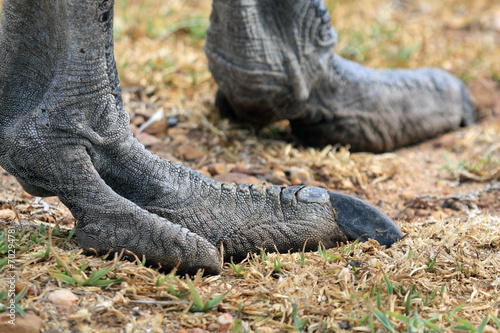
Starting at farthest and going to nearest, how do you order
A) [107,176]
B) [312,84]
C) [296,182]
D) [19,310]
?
[312,84]
[296,182]
[107,176]
[19,310]

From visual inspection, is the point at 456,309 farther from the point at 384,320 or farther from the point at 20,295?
the point at 20,295

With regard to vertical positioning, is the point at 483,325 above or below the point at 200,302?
below

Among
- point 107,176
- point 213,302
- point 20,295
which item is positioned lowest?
point 213,302

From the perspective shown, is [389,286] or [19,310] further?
[389,286]

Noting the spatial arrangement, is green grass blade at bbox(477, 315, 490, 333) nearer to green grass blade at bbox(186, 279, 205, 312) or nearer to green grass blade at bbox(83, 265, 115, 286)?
green grass blade at bbox(186, 279, 205, 312)

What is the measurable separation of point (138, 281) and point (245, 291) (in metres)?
0.28

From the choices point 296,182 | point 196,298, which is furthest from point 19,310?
point 296,182

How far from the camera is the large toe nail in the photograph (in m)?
1.69

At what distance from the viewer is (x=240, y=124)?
2.85m

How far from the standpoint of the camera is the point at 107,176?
5.32 feet

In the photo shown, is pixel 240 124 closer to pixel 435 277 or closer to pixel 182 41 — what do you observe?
pixel 182 41

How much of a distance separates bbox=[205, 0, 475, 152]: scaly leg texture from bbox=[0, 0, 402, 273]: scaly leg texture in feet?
2.82

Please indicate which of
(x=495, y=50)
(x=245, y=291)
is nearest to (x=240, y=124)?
(x=245, y=291)

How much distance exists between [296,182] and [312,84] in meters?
0.60
